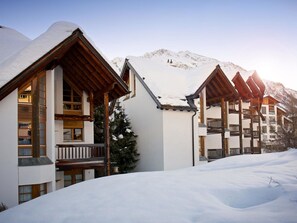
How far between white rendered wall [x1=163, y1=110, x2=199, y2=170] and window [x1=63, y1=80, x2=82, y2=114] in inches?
239

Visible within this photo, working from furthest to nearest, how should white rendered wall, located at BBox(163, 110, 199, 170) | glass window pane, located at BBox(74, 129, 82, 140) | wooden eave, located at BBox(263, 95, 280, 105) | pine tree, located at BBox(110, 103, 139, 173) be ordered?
wooden eave, located at BBox(263, 95, 280, 105) < pine tree, located at BBox(110, 103, 139, 173) < white rendered wall, located at BBox(163, 110, 199, 170) < glass window pane, located at BBox(74, 129, 82, 140)

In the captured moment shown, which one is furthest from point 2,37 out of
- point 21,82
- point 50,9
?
point 21,82

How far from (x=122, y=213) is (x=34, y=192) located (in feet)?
29.5

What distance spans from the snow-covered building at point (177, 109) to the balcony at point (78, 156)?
16.1ft

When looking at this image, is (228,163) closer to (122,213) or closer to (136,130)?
(122,213)

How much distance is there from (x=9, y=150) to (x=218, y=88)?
1746cm

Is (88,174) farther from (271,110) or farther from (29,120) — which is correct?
(271,110)

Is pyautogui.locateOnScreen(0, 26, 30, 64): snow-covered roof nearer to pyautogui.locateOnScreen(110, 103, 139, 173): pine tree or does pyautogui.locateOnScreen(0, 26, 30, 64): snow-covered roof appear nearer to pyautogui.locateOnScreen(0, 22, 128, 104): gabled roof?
pyautogui.locateOnScreen(0, 22, 128, 104): gabled roof

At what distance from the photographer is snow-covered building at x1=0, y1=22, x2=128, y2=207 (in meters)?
10.7

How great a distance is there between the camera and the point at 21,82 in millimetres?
10930

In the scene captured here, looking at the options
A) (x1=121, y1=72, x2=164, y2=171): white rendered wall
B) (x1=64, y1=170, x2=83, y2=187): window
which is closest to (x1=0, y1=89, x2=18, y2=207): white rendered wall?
(x1=64, y1=170, x2=83, y2=187): window

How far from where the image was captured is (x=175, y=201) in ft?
13.5

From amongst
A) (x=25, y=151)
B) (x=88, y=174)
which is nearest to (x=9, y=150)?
(x=25, y=151)

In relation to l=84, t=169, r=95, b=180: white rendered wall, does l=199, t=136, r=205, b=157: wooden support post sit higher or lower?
higher
